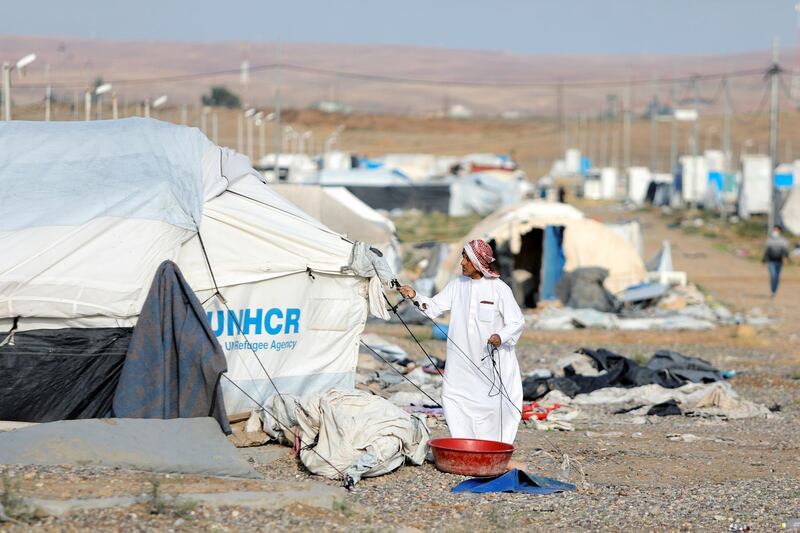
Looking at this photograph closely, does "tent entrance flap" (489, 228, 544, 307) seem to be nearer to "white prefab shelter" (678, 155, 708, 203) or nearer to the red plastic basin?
the red plastic basin

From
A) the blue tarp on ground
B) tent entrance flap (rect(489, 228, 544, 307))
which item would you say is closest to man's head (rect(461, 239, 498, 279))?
tent entrance flap (rect(489, 228, 544, 307))

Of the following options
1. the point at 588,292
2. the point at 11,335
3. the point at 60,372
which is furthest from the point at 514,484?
the point at 588,292

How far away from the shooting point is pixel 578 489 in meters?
7.95

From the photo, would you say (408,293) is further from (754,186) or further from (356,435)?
(754,186)

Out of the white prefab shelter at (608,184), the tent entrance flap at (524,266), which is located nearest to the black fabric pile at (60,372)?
the tent entrance flap at (524,266)

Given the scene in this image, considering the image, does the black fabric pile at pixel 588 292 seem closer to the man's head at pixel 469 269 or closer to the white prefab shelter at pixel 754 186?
the man's head at pixel 469 269

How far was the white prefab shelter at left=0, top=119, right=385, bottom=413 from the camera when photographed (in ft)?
27.1

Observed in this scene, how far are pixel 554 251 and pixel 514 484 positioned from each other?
14.1 metres

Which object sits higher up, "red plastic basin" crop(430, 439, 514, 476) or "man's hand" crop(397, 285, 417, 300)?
"man's hand" crop(397, 285, 417, 300)

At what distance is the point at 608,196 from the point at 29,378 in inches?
2160

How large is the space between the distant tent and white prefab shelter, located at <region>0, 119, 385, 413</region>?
1183 centimetres

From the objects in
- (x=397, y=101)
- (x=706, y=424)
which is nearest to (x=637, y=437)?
(x=706, y=424)

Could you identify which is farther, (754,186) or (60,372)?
(754,186)

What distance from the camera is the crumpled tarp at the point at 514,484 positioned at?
7.71m
